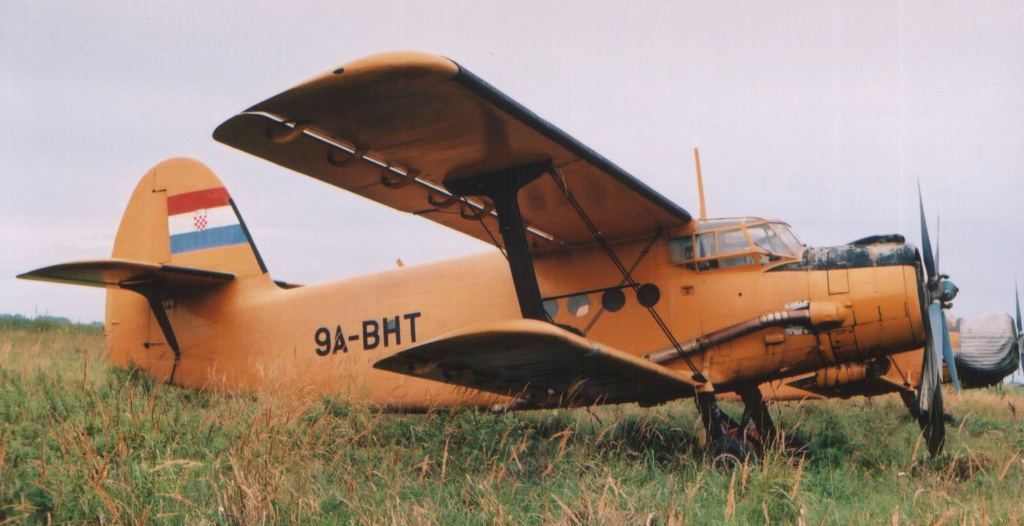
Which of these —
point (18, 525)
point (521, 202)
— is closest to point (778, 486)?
point (521, 202)

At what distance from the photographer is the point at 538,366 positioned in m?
5.29

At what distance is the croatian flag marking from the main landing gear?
237 inches

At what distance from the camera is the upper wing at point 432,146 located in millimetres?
4410

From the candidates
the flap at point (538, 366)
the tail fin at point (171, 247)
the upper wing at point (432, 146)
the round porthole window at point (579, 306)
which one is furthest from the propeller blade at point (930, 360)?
the tail fin at point (171, 247)

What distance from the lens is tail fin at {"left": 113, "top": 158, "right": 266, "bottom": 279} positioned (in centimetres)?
912

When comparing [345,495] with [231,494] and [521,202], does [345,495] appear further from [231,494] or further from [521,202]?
[521,202]

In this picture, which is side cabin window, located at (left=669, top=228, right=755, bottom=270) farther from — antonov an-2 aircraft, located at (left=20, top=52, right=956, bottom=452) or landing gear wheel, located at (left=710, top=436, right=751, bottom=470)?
landing gear wheel, located at (left=710, top=436, right=751, bottom=470)

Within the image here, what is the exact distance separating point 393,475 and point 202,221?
5963mm

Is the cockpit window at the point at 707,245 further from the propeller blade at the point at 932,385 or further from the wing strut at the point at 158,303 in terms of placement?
the wing strut at the point at 158,303

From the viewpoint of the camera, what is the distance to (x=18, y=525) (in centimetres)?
324

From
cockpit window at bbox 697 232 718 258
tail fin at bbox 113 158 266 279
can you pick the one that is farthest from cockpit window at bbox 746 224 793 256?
tail fin at bbox 113 158 266 279

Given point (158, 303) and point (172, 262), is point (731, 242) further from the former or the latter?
point (172, 262)

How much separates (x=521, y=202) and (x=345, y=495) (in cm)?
339

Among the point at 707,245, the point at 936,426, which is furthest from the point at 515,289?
the point at 936,426
